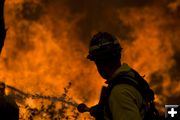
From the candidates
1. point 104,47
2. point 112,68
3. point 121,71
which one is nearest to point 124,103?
point 121,71

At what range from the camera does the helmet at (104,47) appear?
4785mm

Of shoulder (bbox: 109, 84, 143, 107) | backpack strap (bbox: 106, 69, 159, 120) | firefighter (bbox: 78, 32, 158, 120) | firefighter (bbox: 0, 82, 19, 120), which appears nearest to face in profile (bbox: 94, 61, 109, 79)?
firefighter (bbox: 78, 32, 158, 120)

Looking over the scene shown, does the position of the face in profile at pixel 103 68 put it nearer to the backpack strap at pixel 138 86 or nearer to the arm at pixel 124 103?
the backpack strap at pixel 138 86

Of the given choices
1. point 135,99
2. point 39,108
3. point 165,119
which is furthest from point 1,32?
point 39,108

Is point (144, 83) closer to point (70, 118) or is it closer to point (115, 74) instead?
point (115, 74)

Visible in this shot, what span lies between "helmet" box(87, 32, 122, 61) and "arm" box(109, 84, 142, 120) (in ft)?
1.51

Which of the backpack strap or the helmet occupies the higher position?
the helmet

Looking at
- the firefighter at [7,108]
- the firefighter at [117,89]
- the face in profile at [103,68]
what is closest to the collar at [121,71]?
the firefighter at [117,89]

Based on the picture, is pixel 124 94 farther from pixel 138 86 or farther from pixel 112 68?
pixel 112 68

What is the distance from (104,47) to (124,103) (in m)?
0.67

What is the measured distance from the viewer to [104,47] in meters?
4.79

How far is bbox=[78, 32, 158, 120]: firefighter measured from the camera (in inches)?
168

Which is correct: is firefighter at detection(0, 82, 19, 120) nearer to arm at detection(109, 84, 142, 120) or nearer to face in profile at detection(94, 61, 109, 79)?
face in profile at detection(94, 61, 109, 79)

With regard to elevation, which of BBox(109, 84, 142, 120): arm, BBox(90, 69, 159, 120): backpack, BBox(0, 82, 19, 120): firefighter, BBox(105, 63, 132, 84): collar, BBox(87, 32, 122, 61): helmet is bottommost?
BBox(109, 84, 142, 120): arm
